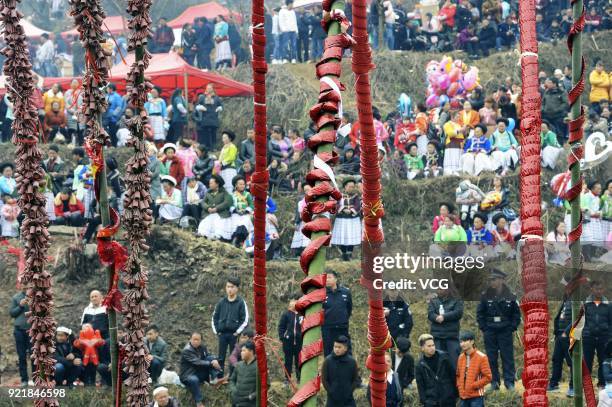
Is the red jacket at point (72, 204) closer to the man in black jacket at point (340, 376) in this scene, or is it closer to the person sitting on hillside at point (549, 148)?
the person sitting on hillside at point (549, 148)

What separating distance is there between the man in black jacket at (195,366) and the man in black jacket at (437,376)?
3.34 metres

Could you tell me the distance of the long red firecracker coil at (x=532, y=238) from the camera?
562 centimetres

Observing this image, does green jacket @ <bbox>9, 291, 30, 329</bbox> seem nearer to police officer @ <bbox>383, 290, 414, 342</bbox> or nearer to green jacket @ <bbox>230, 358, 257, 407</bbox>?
green jacket @ <bbox>230, 358, 257, 407</bbox>

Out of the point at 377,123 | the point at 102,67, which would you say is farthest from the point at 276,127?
the point at 102,67

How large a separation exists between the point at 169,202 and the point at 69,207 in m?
1.72

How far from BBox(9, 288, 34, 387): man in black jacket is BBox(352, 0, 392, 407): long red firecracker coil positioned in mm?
11074

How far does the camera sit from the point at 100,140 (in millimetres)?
8547

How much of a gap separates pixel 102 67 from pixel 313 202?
328 cm

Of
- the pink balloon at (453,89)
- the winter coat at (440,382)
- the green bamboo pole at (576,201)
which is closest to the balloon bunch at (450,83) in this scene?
the pink balloon at (453,89)

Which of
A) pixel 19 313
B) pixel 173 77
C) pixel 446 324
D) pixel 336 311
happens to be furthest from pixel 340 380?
pixel 173 77

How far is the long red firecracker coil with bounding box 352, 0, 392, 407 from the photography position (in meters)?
7.75

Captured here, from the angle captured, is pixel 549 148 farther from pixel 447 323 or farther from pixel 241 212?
pixel 447 323

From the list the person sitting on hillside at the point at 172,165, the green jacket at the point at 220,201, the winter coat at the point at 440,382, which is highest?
the person sitting on hillside at the point at 172,165

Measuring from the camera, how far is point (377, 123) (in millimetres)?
24922
